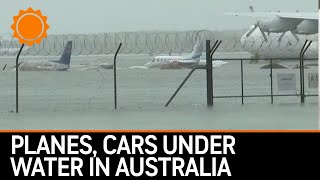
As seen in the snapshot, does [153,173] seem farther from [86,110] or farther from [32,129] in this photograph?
[86,110]

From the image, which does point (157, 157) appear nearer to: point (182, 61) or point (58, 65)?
point (58, 65)

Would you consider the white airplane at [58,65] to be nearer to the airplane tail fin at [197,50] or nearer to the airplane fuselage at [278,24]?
the airplane tail fin at [197,50]

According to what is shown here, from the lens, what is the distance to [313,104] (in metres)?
26.5

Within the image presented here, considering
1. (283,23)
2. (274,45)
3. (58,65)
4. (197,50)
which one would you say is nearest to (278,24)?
(283,23)

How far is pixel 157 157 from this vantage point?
12.8 metres

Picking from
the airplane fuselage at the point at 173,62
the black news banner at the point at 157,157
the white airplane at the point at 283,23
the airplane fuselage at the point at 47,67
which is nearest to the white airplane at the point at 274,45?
Answer: the airplane fuselage at the point at 173,62

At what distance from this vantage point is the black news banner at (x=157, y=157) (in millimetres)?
12250

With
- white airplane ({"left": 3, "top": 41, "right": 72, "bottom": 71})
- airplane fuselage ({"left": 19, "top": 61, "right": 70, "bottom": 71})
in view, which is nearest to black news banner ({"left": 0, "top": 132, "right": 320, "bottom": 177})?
white airplane ({"left": 3, "top": 41, "right": 72, "bottom": 71})

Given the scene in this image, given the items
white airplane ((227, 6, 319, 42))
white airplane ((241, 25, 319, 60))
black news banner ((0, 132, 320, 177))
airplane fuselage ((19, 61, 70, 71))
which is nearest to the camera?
black news banner ((0, 132, 320, 177))

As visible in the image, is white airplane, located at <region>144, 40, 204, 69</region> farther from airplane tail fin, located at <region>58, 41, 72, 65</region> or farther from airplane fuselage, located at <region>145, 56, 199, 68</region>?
airplane tail fin, located at <region>58, 41, 72, 65</region>

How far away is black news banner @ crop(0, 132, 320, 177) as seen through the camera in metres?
12.2

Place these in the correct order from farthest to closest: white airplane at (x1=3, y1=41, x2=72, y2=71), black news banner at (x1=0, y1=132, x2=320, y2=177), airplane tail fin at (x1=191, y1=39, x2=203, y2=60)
A: airplane tail fin at (x1=191, y1=39, x2=203, y2=60) < white airplane at (x1=3, y1=41, x2=72, y2=71) < black news banner at (x1=0, y1=132, x2=320, y2=177)

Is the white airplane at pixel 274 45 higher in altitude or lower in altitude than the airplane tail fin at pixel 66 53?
higher

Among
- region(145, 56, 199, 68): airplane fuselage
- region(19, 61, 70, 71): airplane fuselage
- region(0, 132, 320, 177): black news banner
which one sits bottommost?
region(0, 132, 320, 177): black news banner
